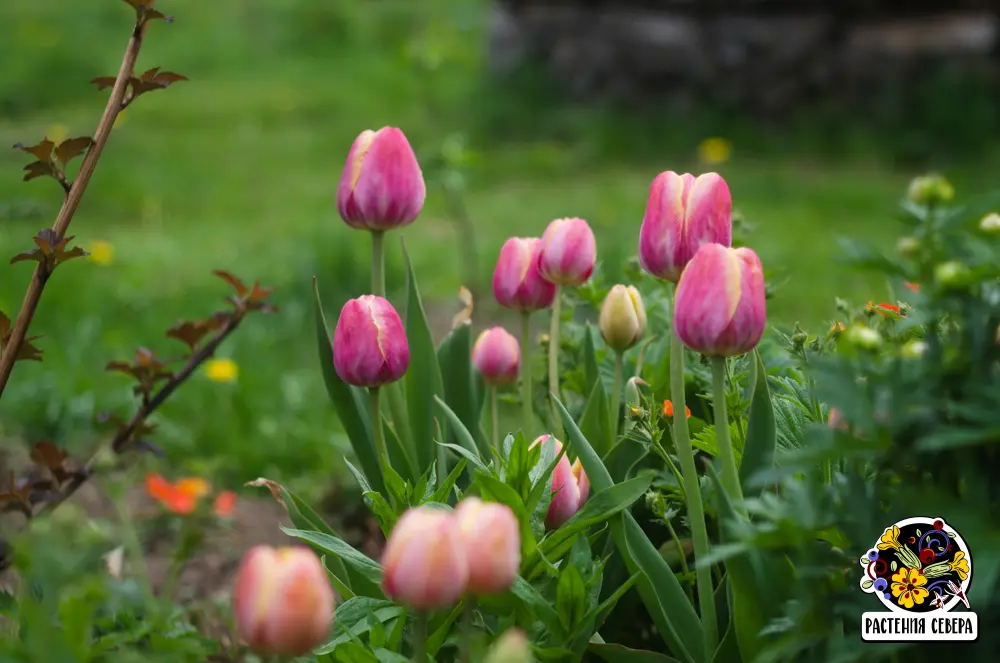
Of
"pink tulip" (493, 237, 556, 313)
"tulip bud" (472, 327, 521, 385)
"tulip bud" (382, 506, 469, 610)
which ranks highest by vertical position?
"pink tulip" (493, 237, 556, 313)

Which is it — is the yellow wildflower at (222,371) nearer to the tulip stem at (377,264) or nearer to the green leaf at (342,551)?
the tulip stem at (377,264)

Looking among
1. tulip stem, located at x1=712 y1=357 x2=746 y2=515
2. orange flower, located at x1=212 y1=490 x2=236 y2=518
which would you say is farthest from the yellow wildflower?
tulip stem, located at x1=712 y1=357 x2=746 y2=515

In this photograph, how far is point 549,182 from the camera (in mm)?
5848

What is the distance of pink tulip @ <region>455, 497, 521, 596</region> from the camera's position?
0.78 m

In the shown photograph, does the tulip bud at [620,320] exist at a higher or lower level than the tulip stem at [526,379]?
higher

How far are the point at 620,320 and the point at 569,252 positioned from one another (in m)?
0.10

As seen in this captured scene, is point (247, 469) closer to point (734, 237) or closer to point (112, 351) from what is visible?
point (112, 351)

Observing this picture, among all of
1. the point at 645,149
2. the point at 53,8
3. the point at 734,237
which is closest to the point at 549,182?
the point at 645,149

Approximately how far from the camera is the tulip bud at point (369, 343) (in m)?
1.17

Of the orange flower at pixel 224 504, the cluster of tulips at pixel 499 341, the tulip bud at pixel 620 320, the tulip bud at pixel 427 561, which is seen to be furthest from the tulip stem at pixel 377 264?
the orange flower at pixel 224 504

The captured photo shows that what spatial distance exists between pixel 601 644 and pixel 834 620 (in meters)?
0.27

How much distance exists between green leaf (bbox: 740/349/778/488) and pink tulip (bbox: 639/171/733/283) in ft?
0.46

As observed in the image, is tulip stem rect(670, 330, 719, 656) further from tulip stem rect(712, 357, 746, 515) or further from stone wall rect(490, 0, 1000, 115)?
stone wall rect(490, 0, 1000, 115)

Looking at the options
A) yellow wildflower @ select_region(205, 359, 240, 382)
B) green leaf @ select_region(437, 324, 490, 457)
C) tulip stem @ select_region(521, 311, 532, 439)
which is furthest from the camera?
yellow wildflower @ select_region(205, 359, 240, 382)
